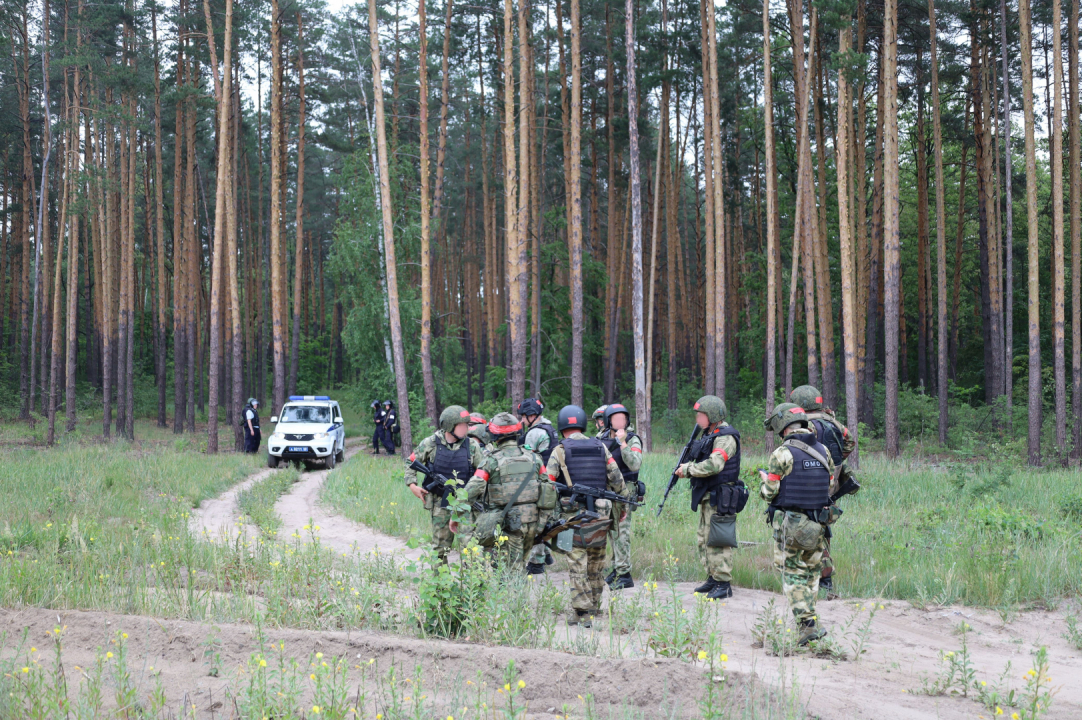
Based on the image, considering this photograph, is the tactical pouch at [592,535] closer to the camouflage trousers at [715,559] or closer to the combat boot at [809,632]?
the camouflage trousers at [715,559]

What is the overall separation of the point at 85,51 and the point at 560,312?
17.7m

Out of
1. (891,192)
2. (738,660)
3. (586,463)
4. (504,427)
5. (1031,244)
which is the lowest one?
(738,660)

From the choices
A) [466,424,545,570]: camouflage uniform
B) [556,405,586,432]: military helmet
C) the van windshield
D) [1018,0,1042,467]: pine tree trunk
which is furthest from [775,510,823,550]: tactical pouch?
the van windshield

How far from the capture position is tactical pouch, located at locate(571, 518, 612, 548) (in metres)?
6.45

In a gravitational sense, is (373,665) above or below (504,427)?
below

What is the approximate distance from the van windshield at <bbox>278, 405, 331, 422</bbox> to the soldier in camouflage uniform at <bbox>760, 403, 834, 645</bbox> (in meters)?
16.0

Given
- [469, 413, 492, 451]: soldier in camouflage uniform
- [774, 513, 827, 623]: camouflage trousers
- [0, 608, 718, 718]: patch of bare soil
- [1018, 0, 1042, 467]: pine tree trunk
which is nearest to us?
[0, 608, 718, 718]: patch of bare soil

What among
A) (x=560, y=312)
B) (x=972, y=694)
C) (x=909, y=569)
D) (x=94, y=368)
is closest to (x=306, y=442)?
(x=560, y=312)

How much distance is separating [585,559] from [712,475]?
1.74 meters

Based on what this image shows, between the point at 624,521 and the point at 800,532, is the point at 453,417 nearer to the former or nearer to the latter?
the point at 624,521

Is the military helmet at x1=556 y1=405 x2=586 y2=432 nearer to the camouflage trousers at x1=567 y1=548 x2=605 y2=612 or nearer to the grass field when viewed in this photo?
the camouflage trousers at x1=567 y1=548 x2=605 y2=612

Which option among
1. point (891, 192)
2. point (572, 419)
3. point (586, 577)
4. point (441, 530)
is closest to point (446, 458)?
point (441, 530)

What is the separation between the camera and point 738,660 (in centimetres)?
534

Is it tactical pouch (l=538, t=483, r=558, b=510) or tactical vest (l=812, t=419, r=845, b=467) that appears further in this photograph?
tactical vest (l=812, t=419, r=845, b=467)
